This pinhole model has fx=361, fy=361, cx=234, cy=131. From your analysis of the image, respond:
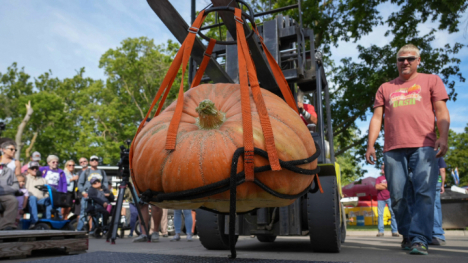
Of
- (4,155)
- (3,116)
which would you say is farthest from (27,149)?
(4,155)

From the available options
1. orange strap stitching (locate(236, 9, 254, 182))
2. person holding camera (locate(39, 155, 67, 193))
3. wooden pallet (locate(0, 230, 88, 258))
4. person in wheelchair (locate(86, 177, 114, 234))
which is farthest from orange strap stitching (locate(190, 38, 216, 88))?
person holding camera (locate(39, 155, 67, 193))

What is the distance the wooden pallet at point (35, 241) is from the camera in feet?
12.0

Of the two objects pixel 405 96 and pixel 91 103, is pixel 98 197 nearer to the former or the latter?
pixel 405 96

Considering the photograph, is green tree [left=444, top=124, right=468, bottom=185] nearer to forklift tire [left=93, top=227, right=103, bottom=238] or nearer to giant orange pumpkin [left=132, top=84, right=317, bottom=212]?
forklift tire [left=93, top=227, right=103, bottom=238]

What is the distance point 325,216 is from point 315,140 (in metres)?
0.82

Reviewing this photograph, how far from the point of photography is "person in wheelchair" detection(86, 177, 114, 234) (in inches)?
345

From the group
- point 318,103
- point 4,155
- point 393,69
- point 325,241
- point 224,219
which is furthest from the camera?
point 393,69

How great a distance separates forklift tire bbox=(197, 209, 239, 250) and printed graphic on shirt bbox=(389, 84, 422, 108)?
2.41 meters

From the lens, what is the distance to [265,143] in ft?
5.77

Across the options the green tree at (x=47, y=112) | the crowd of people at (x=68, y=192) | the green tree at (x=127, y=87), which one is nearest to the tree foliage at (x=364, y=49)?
the crowd of people at (x=68, y=192)

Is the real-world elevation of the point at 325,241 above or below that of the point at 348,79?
below

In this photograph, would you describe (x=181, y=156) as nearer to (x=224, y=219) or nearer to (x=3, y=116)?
(x=224, y=219)

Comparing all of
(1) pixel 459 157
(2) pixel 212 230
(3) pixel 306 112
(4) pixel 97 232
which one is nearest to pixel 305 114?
(3) pixel 306 112

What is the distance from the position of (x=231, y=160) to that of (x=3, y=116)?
129 ft
